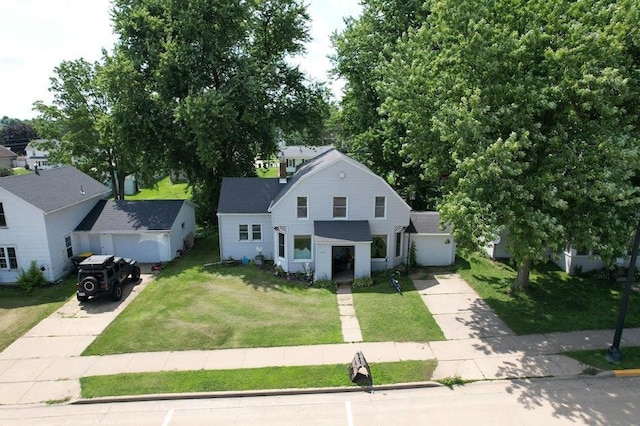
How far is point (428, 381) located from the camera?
13227 millimetres

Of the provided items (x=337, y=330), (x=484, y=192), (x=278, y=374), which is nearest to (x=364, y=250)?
(x=337, y=330)

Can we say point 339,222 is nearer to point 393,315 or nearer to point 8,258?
point 393,315

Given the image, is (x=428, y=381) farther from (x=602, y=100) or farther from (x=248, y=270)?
(x=248, y=270)

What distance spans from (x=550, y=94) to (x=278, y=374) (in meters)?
13.4

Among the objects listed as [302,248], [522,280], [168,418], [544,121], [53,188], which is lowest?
[168,418]

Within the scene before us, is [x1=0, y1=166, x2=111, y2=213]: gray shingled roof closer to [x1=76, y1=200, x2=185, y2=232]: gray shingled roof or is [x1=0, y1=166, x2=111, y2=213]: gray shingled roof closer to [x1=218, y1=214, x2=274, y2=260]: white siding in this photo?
[x1=76, y1=200, x2=185, y2=232]: gray shingled roof

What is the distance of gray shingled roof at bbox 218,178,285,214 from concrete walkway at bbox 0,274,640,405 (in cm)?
1015

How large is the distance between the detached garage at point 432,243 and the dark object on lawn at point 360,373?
38.5ft

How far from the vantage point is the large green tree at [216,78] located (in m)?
27.5

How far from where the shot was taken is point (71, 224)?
25.2 metres

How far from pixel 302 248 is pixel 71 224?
48.3 ft

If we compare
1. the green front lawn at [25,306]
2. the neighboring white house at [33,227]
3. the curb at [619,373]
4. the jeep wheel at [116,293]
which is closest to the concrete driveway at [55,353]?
the jeep wheel at [116,293]

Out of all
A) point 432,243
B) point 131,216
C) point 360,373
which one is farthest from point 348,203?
point 131,216

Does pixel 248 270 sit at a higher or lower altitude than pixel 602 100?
lower
